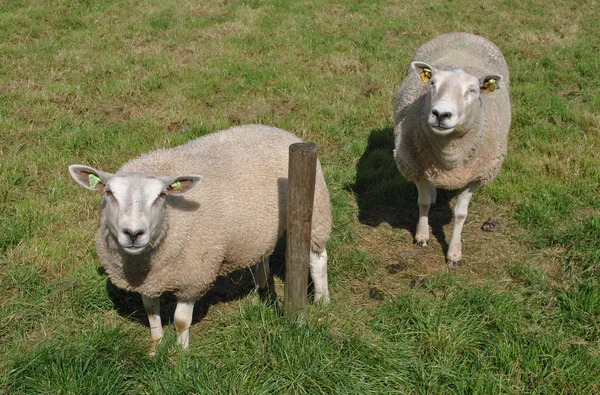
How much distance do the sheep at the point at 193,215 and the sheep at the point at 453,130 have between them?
1164 mm

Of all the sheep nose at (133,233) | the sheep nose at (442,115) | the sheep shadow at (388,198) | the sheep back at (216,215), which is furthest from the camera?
the sheep shadow at (388,198)

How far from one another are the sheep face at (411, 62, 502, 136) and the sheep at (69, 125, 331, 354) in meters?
0.98

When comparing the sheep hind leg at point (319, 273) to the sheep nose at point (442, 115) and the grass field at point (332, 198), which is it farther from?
the sheep nose at point (442, 115)

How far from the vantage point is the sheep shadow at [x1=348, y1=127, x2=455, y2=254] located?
5.44 m

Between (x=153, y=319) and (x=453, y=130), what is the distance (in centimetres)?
255

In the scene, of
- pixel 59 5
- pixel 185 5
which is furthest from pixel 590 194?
pixel 59 5

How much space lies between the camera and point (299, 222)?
3203 millimetres

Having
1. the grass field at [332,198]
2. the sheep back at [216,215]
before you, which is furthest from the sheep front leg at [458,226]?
the sheep back at [216,215]

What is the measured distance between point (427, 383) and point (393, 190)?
293 centimetres

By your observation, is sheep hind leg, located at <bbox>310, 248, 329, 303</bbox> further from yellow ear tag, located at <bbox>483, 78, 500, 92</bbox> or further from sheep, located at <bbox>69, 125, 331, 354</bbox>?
yellow ear tag, located at <bbox>483, 78, 500, 92</bbox>

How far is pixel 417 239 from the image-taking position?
16.7 ft

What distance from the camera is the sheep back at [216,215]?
11.0 feet

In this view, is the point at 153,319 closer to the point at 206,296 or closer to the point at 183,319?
the point at 183,319

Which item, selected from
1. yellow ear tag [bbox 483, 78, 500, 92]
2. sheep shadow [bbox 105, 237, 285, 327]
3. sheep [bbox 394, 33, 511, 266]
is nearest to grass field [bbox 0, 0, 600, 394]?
sheep shadow [bbox 105, 237, 285, 327]
